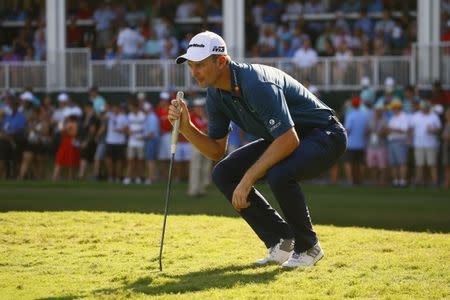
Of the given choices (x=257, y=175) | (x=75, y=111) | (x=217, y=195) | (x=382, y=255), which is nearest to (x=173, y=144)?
(x=257, y=175)

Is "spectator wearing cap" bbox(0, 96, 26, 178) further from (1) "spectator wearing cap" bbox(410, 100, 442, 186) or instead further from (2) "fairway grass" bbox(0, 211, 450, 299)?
(2) "fairway grass" bbox(0, 211, 450, 299)

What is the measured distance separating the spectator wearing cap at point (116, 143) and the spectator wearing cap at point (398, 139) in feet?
20.6

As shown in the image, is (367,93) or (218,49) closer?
(218,49)

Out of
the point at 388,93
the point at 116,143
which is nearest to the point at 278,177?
the point at 388,93

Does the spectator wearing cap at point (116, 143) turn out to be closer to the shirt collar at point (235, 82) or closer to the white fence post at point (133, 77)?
the white fence post at point (133, 77)

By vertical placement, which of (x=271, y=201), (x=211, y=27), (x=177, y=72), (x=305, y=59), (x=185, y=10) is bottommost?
(x=271, y=201)

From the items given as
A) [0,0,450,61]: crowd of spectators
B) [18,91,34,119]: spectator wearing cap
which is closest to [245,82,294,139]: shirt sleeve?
[0,0,450,61]: crowd of spectators

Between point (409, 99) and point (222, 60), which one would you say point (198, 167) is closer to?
point (409, 99)

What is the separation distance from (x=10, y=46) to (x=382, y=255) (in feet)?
76.1

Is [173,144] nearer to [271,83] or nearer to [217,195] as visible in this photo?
[271,83]

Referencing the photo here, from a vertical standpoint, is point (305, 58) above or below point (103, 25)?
below

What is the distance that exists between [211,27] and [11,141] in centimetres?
755

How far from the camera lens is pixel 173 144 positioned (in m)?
9.10

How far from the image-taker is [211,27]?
97.7ft
